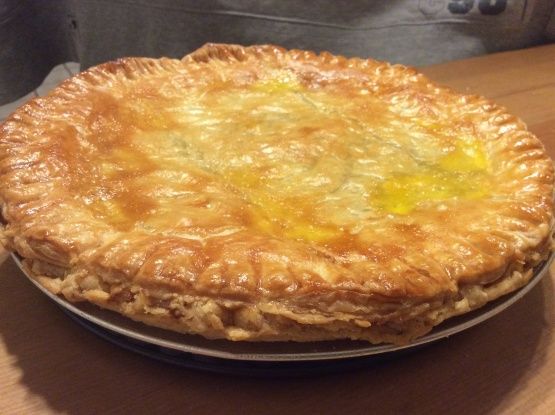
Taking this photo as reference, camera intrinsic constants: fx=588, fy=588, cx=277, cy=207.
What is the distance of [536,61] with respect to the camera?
229 centimetres

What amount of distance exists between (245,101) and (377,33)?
1325 millimetres

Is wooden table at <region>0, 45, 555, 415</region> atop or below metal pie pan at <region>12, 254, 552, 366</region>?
below

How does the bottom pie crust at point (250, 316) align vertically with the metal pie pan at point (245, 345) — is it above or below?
above

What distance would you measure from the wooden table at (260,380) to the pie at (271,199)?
0.41 ft

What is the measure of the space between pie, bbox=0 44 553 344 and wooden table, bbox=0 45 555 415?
0.13 m

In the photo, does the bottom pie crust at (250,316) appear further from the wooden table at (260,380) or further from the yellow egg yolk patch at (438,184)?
the yellow egg yolk patch at (438,184)

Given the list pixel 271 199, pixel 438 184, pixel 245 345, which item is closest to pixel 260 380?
pixel 245 345

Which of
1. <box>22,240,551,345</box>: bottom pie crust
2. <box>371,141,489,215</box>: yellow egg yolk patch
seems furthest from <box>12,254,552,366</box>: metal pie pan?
<box>371,141,489,215</box>: yellow egg yolk patch

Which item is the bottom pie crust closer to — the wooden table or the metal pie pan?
the metal pie pan

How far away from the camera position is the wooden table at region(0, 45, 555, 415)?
2.66 feet

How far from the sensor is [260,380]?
2.77 feet

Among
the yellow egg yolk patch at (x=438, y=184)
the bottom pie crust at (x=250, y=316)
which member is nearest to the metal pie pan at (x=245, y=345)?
the bottom pie crust at (x=250, y=316)

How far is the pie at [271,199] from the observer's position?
74cm

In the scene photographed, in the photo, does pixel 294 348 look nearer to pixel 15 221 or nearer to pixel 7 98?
pixel 15 221
